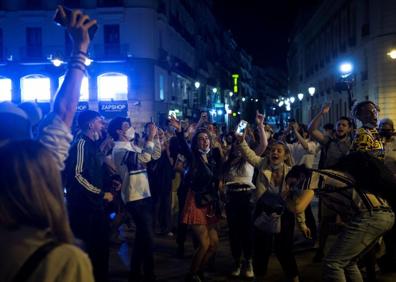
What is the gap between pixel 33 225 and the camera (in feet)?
6.47

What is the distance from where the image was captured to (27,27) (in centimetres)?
3884

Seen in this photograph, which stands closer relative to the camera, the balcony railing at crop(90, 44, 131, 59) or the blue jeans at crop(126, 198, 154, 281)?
the blue jeans at crop(126, 198, 154, 281)

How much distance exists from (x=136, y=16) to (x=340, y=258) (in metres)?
35.3

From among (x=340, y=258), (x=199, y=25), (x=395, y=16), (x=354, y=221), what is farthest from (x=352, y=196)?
(x=199, y=25)

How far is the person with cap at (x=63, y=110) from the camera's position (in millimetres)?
2879

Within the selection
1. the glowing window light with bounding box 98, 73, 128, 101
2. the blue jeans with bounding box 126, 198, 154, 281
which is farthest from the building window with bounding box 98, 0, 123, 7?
the blue jeans with bounding box 126, 198, 154, 281

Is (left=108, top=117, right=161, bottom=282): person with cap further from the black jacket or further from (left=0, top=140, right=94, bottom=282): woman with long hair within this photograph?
(left=0, top=140, right=94, bottom=282): woman with long hair

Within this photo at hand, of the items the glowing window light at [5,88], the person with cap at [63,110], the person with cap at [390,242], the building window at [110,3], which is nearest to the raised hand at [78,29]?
the person with cap at [63,110]

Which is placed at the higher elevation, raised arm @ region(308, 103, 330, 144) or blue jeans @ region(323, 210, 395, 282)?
raised arm @ region(308, 103, 330, 144)

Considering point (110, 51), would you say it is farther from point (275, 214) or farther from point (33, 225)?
point (33, 225)

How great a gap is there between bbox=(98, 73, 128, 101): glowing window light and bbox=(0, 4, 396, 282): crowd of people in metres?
29.7

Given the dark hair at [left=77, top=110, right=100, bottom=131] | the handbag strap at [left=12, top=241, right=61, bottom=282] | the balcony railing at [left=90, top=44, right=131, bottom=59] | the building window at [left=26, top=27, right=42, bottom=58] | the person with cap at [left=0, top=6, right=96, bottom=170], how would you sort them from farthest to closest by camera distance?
the building window at [left=26, top=27, right=42, bottom=58] < the balcony railing at [left=90, top=44, right=131, bottom=59] < the dark hair at [left=77, top=110, right=100, bottom=131] < the person with cap at [left=0, top=6, right=96, bottom=170] < the handbag strap at [left=12, top=241, right=61, bottom=282]

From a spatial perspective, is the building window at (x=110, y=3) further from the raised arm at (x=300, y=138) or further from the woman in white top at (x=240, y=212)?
the woman in white top at (x=240, y=212)

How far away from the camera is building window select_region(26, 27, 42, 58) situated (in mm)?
38594
